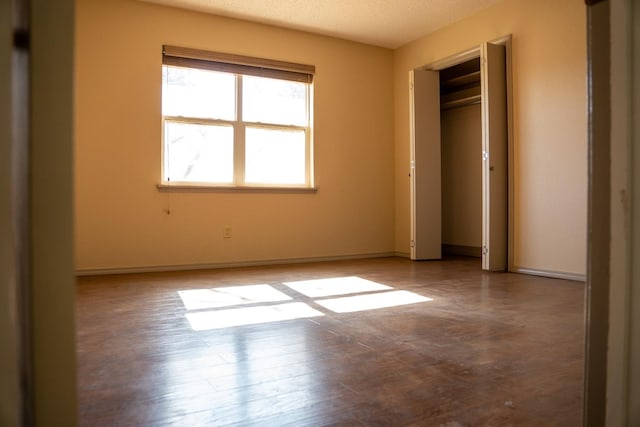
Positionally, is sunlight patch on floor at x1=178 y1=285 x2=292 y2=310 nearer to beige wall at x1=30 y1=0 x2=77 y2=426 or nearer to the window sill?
the window sill

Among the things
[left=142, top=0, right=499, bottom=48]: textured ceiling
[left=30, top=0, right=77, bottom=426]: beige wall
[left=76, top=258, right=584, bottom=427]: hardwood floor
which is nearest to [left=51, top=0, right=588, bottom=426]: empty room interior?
[left=76, top=258, right=584, bottom=427]: hardwood floor

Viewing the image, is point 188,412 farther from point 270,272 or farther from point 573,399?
point 270,272

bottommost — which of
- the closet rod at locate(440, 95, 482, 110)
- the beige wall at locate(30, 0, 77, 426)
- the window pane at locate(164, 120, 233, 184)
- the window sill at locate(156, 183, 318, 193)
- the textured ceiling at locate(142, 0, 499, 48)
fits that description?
the beige wall at locate(30, 0, 77, 426)

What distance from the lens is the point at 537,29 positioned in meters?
4.17

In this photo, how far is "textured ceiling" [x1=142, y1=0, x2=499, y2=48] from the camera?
4.58m

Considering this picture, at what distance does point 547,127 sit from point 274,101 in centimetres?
299

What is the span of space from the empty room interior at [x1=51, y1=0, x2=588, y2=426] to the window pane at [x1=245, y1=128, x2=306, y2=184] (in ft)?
0.23

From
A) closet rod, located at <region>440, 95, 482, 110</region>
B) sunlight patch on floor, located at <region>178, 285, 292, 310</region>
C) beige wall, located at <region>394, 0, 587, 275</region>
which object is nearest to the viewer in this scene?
sunlight patch on floor, located at <region>178, 285, 292, 310</region>

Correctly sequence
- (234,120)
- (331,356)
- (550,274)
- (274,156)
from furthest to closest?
(274,156) → (234,120) → (550,274) → (331,356)

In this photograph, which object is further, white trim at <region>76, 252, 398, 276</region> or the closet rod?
the closet rod

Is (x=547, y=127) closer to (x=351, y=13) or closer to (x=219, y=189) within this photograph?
(x=351, y=13)

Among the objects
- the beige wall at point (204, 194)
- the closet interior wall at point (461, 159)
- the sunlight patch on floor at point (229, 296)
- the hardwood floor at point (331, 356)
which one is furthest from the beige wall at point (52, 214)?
the closet interior wall at point (461, 159)

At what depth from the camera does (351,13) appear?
191 inches

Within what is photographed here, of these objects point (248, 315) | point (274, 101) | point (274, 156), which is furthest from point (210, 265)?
point (248, 315)
